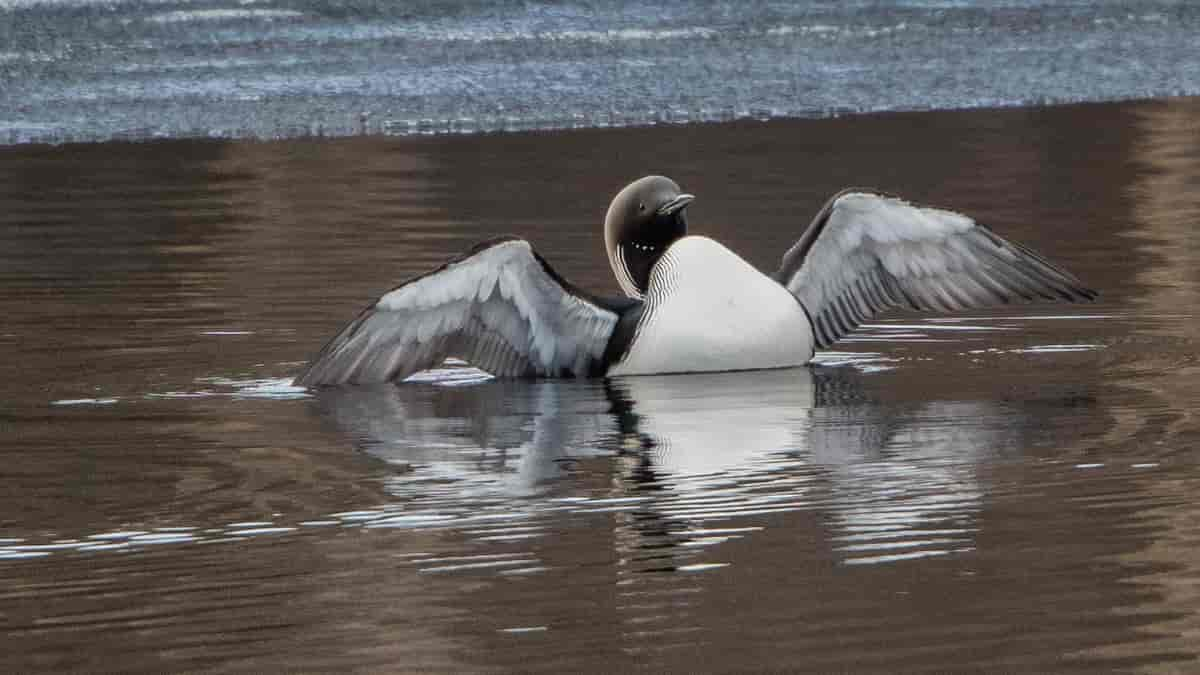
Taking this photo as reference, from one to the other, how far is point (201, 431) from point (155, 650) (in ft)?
9.26

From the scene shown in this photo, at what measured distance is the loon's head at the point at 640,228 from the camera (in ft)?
30.0

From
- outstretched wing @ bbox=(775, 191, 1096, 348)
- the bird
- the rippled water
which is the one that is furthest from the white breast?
the rippled water

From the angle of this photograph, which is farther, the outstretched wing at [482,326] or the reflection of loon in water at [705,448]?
the outstretched wing at [482,326]

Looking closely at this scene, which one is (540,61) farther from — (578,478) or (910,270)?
(578,478)

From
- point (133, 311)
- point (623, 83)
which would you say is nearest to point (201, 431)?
point (133, 311)

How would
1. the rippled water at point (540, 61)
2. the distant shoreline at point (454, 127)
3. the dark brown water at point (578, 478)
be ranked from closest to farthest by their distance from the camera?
1. the dark brown water at point (578, 478)
2. the distant shoreline at point (454, 127)
3. the rippled water at point (540, 61)

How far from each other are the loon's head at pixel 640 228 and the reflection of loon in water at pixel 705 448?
55 cm

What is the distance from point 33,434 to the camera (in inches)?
303

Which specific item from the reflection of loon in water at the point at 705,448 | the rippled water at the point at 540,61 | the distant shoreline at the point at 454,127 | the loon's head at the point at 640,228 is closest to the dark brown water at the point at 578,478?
the reflection of loon in water at the point at 705,448

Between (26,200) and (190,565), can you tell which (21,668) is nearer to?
(190,565)

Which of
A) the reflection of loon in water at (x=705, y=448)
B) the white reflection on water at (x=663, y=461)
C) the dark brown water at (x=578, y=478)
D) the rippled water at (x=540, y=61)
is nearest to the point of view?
the dark brown water at (x=578, y=478)

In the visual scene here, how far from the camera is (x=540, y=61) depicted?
1916 centimetres

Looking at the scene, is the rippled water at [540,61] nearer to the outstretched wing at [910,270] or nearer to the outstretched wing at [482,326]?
the outstretched wing at [910,270]


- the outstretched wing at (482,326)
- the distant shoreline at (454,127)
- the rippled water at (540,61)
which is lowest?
the outstretched wing at (482,326)
